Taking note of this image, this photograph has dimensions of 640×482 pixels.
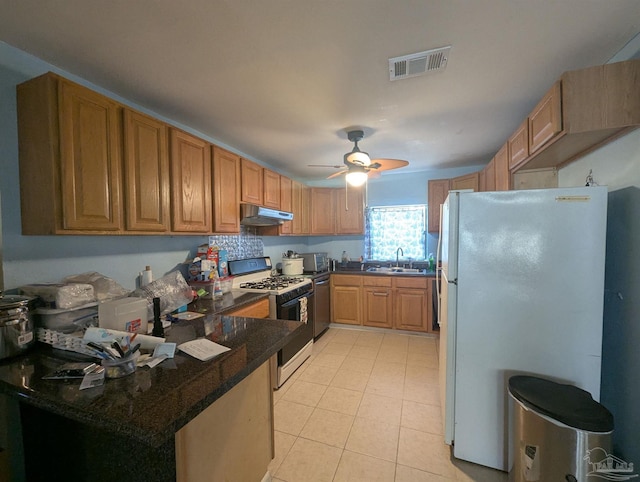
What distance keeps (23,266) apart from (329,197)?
11.5 ft

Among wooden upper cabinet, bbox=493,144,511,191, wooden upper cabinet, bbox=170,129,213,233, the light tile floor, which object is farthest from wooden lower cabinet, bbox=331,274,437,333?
wooden upper cabinet, bbox=170,129,213,233

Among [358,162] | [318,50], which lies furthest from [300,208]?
[318,50]

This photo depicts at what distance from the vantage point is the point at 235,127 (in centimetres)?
243

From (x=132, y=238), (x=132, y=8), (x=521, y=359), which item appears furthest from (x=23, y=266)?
(x=521, y=359)

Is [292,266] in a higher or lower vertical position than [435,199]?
lower

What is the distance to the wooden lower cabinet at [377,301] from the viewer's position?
3.78 m

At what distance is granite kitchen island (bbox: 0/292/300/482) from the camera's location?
0.80m

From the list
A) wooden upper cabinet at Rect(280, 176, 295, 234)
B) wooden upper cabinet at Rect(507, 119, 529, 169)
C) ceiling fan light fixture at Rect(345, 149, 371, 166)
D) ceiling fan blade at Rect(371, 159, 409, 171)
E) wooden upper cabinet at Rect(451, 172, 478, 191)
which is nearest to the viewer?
wooden upper cabinet at Rect(507, 119, 529, 169)

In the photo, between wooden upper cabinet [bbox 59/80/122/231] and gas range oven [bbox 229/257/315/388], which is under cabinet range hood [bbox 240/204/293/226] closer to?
gas range oven [bbox 229/257/315/388]

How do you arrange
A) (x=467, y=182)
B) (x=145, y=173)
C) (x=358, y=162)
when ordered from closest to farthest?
(x=145, y=173) < (x=358, y=162) < (x=467, y=182)

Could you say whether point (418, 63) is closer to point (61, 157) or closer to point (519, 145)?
point (519, 145)

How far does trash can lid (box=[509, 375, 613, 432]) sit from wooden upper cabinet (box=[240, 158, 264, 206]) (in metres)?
2.56

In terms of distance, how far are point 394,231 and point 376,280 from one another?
1.01m

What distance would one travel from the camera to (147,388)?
895mm
